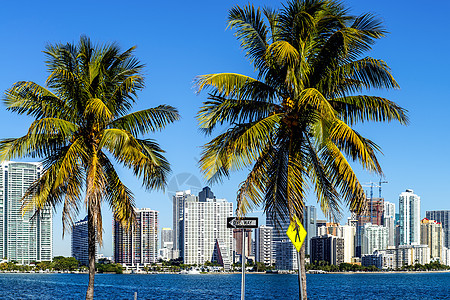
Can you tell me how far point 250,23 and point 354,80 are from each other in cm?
317

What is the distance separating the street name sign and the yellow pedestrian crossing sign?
1103 millimetres

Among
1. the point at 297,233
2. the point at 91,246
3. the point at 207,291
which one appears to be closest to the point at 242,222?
the point at 297,233

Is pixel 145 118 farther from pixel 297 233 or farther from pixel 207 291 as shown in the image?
pixel 207 291

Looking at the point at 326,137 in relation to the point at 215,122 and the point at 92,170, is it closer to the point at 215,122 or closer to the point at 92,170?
the point at 215,122

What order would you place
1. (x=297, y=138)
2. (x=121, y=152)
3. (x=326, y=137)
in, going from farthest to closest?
1. (x=121, y=152)
2. (x=297, y=138)
3. (x=326, y=137)

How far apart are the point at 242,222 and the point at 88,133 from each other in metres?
5.64

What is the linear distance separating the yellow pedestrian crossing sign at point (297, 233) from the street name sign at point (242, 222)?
110 cm

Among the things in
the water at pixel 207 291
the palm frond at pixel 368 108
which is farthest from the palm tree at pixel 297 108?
the water at pixel 207 291

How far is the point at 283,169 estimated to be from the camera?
16.3 meters

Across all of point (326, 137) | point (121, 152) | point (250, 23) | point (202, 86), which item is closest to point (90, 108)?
point (121, 152)

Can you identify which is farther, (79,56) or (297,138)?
(79,56)

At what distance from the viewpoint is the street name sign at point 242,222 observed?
584 inches

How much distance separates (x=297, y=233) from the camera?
15.6 m

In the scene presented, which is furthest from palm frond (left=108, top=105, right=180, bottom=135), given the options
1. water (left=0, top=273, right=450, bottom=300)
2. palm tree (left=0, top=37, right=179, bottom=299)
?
water (left=0, top=273, right=450, bottom=300)
